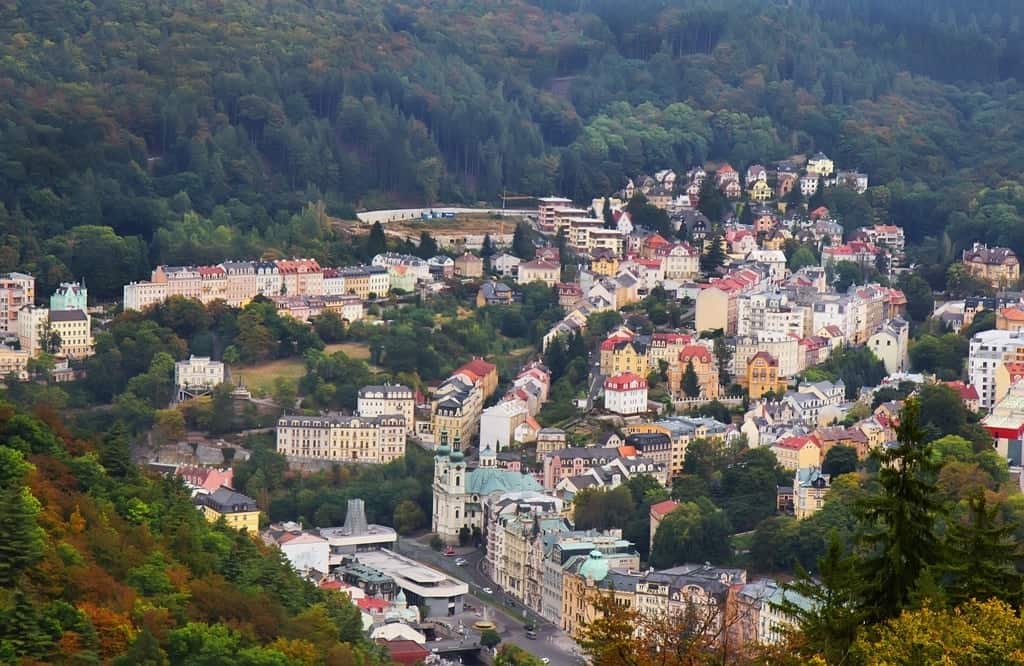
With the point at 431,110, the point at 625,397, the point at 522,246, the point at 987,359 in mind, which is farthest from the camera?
the point at 431,110

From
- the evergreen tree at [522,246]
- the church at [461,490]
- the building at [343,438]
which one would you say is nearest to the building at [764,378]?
the church at [461,490]

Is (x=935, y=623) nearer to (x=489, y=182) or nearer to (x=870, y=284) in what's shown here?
(x=870, y=284)

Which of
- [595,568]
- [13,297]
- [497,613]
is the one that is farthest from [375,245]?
[595,568]

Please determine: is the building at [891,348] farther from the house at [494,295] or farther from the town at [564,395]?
the house at [494,295]

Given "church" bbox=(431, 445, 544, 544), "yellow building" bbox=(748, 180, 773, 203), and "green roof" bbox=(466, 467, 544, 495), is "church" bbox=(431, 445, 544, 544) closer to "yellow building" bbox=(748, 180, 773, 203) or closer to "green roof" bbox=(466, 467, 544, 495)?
"green roof" bbox=(466, 467, 544, 495)

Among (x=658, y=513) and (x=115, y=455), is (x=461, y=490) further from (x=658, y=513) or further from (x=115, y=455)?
(x=115, y=455)

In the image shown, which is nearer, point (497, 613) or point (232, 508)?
point (497, 613)
